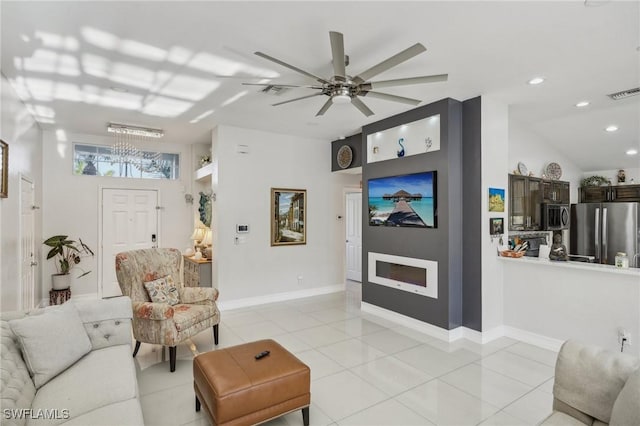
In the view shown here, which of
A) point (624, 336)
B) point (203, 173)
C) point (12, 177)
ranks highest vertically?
point (203, 173)

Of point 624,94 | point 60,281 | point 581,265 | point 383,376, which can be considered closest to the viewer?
point 383,376

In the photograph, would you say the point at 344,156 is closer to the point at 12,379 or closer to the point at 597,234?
the point at 597,234

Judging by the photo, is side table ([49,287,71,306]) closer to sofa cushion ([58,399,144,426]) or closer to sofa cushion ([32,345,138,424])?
sofa cushion ([32,345,138,424])

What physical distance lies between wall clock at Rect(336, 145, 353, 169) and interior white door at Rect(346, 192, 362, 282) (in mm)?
1487

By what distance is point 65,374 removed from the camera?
2.13 meters

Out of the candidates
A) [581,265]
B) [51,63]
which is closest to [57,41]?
[51,63]

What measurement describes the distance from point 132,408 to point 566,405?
2388mm

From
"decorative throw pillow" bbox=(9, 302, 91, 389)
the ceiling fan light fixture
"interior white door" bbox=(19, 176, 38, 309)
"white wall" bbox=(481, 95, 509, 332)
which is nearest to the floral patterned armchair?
"decorative throw pillow" bbox=(9, 302, 91, 389)

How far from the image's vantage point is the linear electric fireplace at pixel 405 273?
4281 mm

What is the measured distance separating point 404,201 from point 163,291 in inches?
128

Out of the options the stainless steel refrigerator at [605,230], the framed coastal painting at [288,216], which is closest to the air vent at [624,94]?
the stainless steel refrigerator at [605,230]

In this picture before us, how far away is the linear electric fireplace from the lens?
428 cm

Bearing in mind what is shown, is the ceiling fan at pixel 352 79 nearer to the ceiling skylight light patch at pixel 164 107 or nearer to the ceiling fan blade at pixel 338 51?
the ceiling fan blade at pixel 338 51

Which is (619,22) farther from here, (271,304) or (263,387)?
(271,304)
